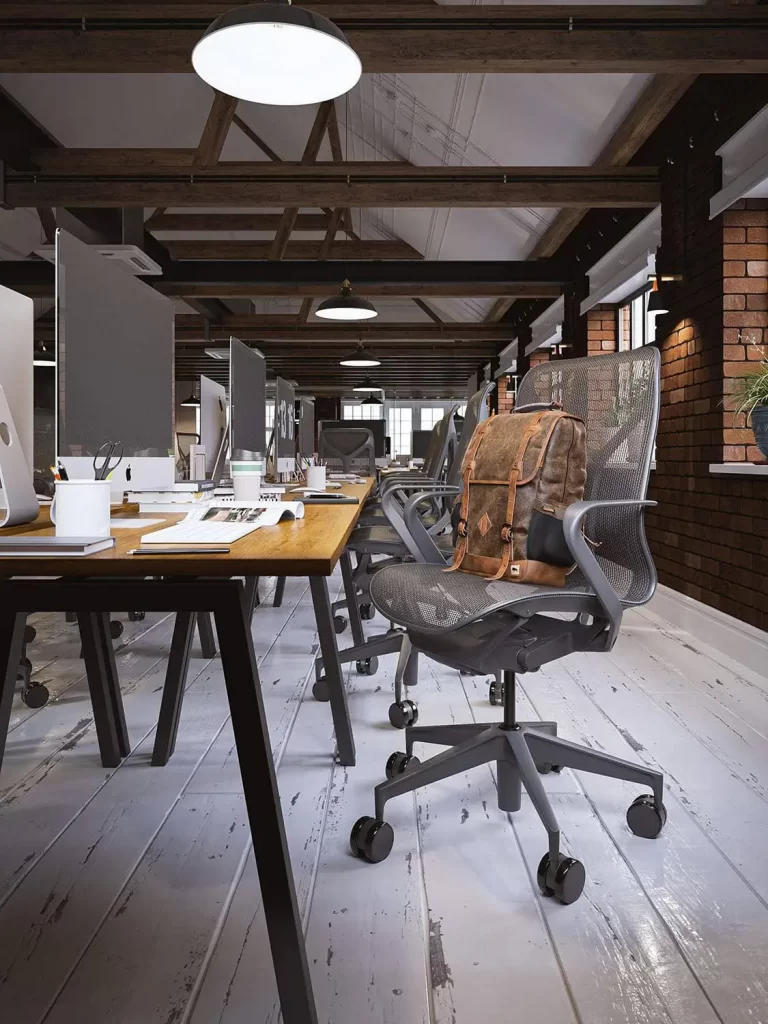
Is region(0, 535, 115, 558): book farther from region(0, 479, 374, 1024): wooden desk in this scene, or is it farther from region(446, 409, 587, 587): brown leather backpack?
region(446, 409, 587, 587): brown leather backpack

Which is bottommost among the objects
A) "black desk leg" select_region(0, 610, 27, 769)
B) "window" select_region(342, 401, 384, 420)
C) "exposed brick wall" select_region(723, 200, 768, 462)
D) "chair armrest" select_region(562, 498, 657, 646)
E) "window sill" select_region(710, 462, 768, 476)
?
"black desk leg" select_region(0, 610, 27, 769)

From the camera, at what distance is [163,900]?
1520mm

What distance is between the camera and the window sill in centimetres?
349

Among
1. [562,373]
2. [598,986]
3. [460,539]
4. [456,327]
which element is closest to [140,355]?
[460,539]

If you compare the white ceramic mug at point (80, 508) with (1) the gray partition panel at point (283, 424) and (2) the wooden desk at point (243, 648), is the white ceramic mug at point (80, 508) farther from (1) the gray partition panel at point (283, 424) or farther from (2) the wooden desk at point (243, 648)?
(1) the gray partition panel at point (283, 424)

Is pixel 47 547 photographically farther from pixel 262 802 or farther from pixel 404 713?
pixel 404 713

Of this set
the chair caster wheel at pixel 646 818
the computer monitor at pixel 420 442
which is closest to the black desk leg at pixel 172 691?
the chair caster wheel at pixel 646 818

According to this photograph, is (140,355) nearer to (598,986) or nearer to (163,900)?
(163,900)

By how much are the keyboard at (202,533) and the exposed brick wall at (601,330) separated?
6491mm

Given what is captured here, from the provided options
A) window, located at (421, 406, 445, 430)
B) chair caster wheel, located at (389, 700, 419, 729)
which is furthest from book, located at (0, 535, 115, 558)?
window, located at (421, 406, 445, 430)

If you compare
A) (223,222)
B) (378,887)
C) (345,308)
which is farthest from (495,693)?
(223,222)

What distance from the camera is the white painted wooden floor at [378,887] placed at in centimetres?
125

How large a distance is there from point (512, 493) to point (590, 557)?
29 cm

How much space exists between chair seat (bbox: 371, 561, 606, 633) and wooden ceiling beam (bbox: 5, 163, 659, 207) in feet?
14.9
